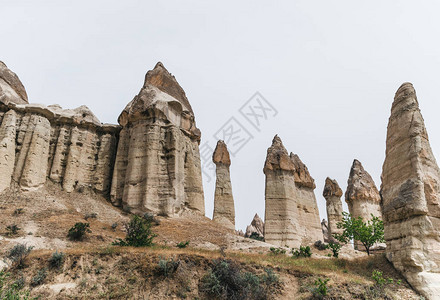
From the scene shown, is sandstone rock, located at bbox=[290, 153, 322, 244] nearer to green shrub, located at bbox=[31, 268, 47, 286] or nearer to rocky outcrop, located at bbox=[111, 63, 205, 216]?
rocky outcrop, located at bbox=[111, 63, 205, 216]

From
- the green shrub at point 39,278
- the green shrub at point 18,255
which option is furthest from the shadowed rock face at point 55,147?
the green shrub at point 39,278

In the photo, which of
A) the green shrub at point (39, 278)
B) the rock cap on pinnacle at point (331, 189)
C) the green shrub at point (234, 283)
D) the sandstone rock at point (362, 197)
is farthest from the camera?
the rock cap on pinnacle at point (331, 189)

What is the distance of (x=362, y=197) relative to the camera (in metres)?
35.0

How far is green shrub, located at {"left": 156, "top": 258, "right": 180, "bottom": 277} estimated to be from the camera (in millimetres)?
13445

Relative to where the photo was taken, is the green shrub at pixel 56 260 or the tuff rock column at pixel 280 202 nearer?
the green shrub at pixel 56 260

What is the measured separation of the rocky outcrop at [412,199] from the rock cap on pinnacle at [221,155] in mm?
22048

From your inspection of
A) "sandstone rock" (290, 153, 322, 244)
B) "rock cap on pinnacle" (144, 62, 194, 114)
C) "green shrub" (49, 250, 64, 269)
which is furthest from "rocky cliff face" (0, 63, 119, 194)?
"sandstone rock" (290, 153, 322, 244)

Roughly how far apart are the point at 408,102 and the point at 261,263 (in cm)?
1026

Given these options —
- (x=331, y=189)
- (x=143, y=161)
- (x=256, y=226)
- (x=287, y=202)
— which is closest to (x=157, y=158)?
(x=143, y=161)

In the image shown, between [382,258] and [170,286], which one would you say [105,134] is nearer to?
[170,286]

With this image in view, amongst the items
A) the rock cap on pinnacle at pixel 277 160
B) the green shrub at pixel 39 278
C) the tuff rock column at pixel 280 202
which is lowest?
the green shrub at pixel 39 278

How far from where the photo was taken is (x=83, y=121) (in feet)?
101

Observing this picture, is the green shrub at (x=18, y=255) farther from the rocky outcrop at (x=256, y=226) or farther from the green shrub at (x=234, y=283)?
A: the rocky outcrop at (x=256, y=226)

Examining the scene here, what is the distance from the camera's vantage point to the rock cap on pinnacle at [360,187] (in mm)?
35062
